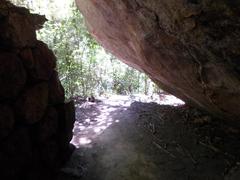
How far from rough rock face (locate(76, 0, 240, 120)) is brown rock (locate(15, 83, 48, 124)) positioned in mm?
1605

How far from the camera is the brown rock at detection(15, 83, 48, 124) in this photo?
447 centimetres

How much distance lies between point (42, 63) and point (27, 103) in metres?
0.64

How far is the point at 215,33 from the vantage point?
12.8ft

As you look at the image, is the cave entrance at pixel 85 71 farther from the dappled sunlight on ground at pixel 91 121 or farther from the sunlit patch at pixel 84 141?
the sunlit patch at pixel 84 141

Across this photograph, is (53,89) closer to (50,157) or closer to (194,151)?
(50,157)

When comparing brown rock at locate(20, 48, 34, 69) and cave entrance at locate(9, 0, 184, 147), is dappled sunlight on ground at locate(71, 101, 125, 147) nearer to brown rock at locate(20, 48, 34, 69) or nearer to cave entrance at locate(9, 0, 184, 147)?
cave entrance at locate(9, 0, 184, 147)

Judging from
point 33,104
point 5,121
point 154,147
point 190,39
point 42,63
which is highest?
point 190,39

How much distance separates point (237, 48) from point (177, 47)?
0.86 meters

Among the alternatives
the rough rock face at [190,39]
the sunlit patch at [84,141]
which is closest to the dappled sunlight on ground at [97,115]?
the sunlit patch at [84,141]

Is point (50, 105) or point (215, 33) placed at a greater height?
point (215, 33)

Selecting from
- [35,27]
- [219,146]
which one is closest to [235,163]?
[219,146]

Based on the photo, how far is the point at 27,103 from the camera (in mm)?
4543

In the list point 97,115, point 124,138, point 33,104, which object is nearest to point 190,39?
point 33,104

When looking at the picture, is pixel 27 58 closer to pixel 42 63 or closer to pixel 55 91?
pixel 42 63
